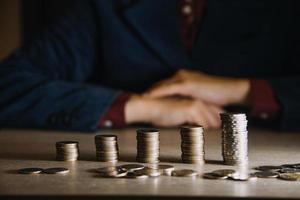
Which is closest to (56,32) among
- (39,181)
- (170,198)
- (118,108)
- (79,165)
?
(118,108)

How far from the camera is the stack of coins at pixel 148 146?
1048 millimetres

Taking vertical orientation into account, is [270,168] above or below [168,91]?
below

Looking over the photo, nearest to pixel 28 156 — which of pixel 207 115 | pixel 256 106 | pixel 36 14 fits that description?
pixel 207 115

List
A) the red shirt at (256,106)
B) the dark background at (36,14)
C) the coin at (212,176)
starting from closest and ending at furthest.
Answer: the coin at (212,176)
the red shirt at (256,106)
the dark background at (36,14)

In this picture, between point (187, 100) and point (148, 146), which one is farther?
point (187, 100)

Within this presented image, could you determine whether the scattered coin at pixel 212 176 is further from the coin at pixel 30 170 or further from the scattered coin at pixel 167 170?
the coin at pixel 30 170

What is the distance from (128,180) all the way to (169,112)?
662mm

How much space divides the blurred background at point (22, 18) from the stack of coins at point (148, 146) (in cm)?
140

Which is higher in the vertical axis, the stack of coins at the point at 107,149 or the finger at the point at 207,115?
the finger at the point at 207,115

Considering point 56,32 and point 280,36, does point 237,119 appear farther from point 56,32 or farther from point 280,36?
point 56,32

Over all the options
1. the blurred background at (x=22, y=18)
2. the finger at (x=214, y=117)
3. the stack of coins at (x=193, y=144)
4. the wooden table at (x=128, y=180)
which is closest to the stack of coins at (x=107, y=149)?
the wooden table at (x=128, y=180)

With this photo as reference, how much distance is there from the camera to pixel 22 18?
2.45m

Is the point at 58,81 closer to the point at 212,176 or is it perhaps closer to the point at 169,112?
the point at 169,112

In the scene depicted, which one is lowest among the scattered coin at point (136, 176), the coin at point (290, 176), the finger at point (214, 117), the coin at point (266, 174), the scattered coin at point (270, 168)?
the coin at point (290, 176)
